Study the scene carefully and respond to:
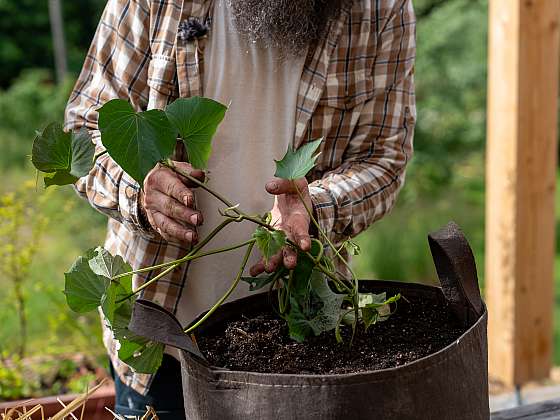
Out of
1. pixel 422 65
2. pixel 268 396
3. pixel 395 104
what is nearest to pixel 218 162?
pixel 395 104

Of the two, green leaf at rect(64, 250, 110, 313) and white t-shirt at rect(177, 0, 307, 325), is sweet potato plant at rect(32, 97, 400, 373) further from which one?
white t-shirt at rect(177, 0, 307, 325)

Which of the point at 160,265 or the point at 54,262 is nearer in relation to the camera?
the point at 160,265

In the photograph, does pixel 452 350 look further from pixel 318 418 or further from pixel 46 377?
pixel 46 377

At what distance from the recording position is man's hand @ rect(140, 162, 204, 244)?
1.09 meters

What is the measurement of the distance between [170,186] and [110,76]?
1.32 feet

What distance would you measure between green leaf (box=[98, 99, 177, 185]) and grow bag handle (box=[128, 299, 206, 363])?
0.47ft

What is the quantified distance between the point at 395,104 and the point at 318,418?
751 millimetres

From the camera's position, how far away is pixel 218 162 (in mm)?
1394

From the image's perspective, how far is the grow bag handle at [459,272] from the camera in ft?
3.34

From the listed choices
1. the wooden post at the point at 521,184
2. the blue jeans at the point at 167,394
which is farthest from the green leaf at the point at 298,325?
the wooden post at the point at 521,184

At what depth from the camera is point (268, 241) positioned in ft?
3.18

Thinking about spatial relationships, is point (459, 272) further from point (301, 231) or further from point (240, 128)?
point (240, 128)

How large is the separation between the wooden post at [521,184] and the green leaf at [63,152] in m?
2.06

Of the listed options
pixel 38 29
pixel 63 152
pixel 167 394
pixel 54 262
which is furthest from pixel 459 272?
pixel 38 29
